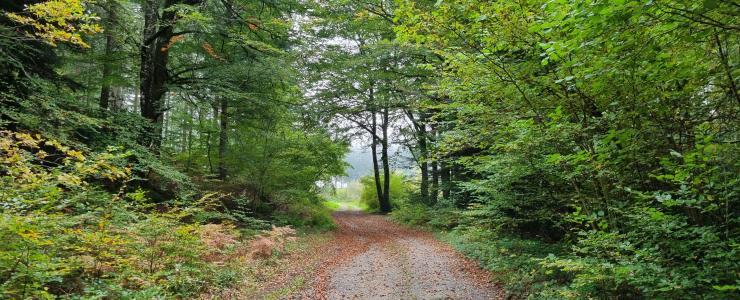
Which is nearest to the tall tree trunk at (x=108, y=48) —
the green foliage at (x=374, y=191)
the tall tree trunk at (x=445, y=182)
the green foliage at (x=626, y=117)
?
the green foliage at (x=626, y=117)

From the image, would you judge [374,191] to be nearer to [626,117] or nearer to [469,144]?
[469,144]

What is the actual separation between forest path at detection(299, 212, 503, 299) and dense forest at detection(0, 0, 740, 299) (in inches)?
27.8

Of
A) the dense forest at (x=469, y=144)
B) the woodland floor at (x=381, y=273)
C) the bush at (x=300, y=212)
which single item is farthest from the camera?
the bush at (x=300, y=212)

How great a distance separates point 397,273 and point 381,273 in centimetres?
39

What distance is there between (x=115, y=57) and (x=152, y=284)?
9.05 m

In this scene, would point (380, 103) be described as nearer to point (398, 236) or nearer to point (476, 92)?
point (398, 236)

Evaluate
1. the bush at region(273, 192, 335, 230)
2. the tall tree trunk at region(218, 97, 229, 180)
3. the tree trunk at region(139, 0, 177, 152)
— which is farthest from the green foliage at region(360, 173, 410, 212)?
the tree trunk at region(139, 0, 177, 152)

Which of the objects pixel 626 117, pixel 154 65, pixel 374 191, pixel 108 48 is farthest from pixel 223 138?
pixel 374 191

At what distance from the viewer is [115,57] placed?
1185cm

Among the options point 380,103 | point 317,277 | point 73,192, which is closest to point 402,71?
point 380,103

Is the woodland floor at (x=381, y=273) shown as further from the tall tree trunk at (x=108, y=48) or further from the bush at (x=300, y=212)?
the tall tree trunk at (x=108, y=48)

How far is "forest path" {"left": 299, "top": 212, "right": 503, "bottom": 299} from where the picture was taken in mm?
7598

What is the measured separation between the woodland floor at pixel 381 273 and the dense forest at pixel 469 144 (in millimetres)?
641

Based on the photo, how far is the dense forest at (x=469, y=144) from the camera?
3.76 metres
